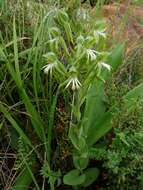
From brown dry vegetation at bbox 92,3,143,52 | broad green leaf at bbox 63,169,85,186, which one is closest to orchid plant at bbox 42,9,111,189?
broad green leaf at bbox 63,169,85,186

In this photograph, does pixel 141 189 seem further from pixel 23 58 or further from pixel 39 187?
pixel 23 58

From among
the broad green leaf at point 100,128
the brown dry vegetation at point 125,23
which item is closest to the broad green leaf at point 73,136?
the broad green leaf at point 100,128

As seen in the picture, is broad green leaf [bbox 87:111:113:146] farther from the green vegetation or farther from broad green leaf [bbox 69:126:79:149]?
broad green leaf [bbox 69:126:79:149]

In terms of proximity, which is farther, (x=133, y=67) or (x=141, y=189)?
(x=133, y=67)

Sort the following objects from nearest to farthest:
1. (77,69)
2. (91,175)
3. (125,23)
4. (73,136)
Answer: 1. (77,69)
2. (73,136)
3. (91,175)
4. (125,23)

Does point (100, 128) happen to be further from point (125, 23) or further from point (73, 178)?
A: point (125, 23)

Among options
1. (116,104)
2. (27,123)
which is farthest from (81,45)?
(27,123)

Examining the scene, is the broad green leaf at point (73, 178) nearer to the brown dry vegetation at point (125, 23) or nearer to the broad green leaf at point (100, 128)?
the broad green leaf at point (100, 128)

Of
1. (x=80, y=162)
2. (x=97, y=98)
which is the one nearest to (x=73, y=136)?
(x=80, y=162)
